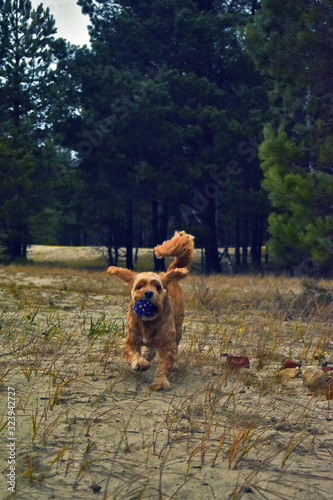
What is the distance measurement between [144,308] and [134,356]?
0.44 m

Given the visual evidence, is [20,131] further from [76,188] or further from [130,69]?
[130,69]

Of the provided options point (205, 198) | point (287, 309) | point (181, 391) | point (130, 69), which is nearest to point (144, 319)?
point (181, 391)

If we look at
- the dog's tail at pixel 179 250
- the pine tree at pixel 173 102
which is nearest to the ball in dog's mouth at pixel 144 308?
the dog's tail at pixel 179 250

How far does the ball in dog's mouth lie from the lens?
3.92 m

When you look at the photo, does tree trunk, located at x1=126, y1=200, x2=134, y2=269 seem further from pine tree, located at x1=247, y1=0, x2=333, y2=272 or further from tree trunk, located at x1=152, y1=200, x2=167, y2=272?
pine tree, located at x1=247, y1=0, x2=333, y2=272

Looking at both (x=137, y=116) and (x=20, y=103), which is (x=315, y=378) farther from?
(x=20, y=103)

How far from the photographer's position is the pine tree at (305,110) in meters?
9.55

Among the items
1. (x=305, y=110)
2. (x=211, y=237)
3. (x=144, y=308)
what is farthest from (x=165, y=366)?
(x=211, y=237)

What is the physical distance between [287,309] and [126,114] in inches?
582

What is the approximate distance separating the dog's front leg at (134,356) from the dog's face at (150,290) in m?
0.33

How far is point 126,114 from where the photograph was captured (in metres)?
21.2

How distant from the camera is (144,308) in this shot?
3.91 m

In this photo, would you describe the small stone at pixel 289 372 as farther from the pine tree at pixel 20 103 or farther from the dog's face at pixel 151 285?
the pine tree at pixel 20 103

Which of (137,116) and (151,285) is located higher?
(137,116)
